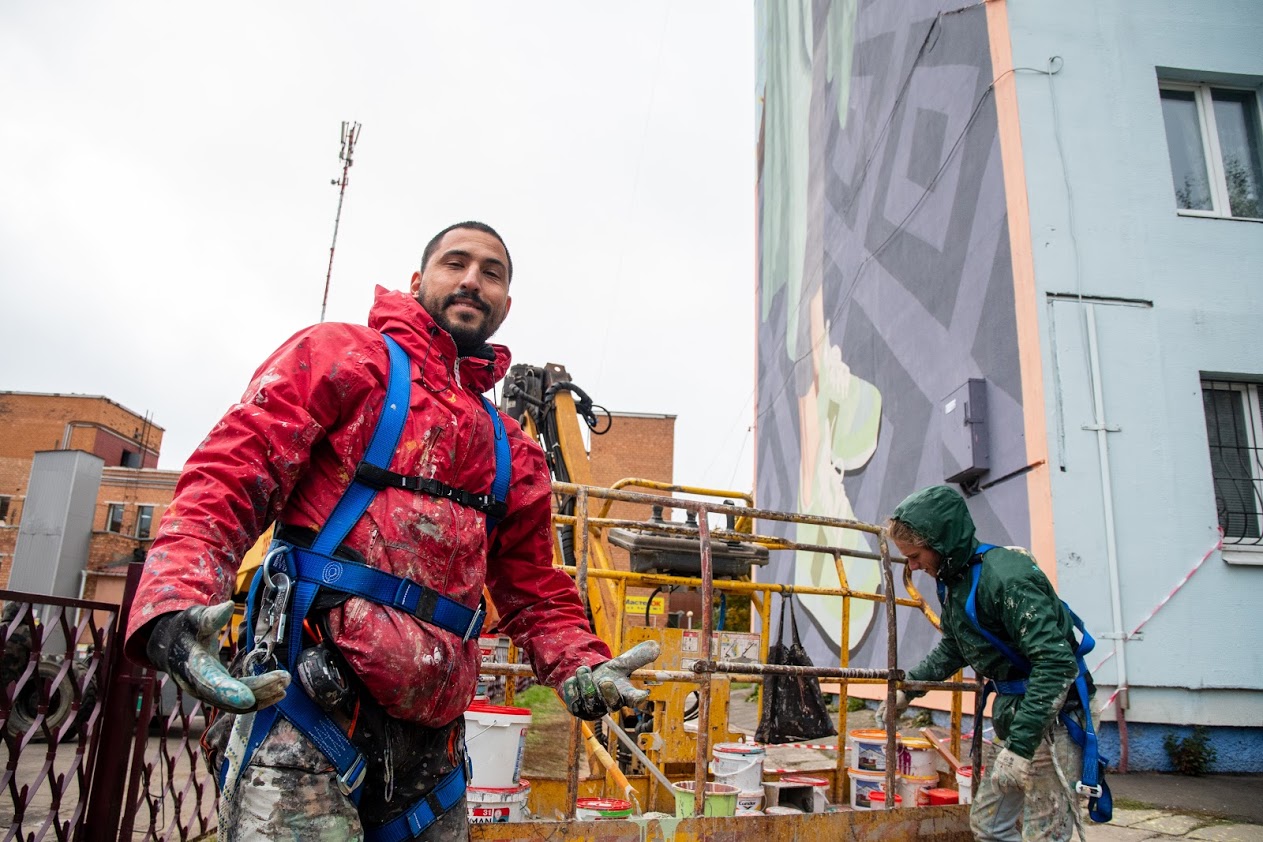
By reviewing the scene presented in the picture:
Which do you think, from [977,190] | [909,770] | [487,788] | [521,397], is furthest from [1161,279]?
[487,788]

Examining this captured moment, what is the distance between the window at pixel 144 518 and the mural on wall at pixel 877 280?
104ft

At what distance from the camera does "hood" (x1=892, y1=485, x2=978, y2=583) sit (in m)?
4.01

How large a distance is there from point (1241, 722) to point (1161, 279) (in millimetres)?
3715

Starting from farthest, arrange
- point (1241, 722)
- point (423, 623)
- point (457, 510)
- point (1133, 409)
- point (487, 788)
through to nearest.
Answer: point (1133, 409), point (1241, 722), point (487, 788), point (457, 510), point (423, 623)

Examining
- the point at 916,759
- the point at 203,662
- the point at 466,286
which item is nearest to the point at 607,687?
the point at 203,662

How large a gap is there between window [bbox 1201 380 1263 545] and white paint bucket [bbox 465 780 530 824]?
618cm

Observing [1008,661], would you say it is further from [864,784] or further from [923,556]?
[864,784]

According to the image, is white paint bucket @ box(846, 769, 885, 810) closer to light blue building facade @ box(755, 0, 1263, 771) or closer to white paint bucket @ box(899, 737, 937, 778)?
white paint bucket @ box(899, 737, 937, 778)

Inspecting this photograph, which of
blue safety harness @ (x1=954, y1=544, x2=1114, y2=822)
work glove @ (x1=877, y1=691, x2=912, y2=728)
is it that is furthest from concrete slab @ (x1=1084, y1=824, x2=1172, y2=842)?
work glove @ (x1=877, y1=691, x2=912, y2=728)

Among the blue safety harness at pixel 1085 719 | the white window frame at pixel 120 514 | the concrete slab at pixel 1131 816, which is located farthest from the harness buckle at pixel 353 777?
the white window frame at pixel 120 514

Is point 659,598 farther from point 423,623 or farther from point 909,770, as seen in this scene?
point 423,623

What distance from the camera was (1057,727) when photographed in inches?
148

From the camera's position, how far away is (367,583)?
1825 mm

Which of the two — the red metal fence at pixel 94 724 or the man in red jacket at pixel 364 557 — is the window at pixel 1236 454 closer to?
the man in red jacket at pixel 364 557
